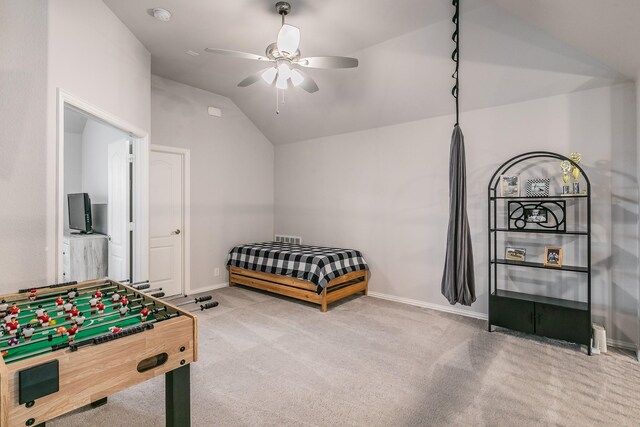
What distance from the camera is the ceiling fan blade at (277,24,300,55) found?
2.30 m

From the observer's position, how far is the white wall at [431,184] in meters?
2.87

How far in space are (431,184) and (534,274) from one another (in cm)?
145

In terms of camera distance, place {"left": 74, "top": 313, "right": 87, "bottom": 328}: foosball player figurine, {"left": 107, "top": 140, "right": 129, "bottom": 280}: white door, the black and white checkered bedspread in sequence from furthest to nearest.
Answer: the black and white checkered bedspread, {"left": 107, "top": 140, "right": 129, "bottom": 280}: white door, {"left": 74, "top": 313, "right": 87, "bottom": 328}: foosball player figurine

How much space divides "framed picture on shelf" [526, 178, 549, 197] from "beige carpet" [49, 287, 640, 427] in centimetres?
139

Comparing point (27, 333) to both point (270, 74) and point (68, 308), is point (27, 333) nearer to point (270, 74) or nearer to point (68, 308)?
point (68, 308)

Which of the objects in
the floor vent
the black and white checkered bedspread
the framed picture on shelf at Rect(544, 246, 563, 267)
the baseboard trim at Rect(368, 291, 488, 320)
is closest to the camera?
the framed picture on shelf at Rect(544, 246, 563, 267)

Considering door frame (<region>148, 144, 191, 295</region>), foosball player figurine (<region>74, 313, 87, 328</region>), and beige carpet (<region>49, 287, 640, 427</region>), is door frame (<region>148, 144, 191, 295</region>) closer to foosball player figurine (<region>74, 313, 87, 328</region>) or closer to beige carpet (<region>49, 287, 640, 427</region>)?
beige carpet (<region>49, 287, 640, 427</region>)

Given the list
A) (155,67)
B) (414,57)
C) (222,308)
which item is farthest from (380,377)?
(155,67)

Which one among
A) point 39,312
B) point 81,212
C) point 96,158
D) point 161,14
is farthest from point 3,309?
point 96,158

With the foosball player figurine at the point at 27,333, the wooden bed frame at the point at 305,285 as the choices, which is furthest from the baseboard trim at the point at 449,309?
the foosball player figurine at the point at 27,333

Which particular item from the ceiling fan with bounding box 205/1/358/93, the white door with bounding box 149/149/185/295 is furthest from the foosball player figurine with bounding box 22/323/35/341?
the white door with bounding box 149/149/185/295

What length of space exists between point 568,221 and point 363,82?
261 cm

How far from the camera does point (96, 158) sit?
455 cm

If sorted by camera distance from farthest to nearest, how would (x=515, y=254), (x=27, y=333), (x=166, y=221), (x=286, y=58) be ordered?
(x=166, y=221)
(x=515, y=254)
(x=286, y=58)
(x=27, y=333)
